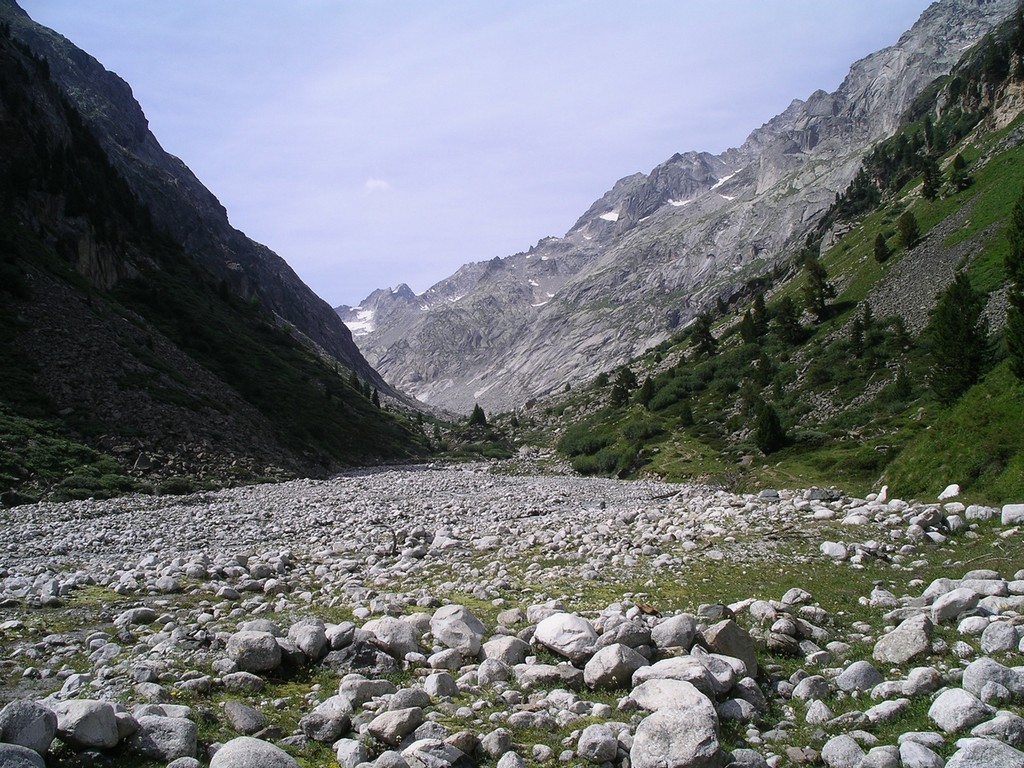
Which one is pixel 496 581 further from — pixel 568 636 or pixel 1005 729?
pixel 1005 729

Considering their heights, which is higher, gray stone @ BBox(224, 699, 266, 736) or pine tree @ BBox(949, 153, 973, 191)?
pine tree @ BBox(949, 153, 973, 191)

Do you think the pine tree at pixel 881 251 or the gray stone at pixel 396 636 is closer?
Answer: the gray stone at pixel 396 636

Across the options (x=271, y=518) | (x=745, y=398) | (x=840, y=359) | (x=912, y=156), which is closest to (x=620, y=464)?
(x=745, y=398)

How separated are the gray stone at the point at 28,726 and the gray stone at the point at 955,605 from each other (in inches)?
428

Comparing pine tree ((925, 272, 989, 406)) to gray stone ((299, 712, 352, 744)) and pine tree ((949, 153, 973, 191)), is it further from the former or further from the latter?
pine tree ((949, 153, 973, 191))

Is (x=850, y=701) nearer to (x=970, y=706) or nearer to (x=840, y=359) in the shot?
(x=970, y=706)

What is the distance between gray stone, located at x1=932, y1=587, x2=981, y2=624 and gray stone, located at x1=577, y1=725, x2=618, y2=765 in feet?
19.5

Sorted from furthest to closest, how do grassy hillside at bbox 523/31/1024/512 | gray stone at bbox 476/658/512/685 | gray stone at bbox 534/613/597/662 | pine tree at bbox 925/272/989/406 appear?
pine tree at bbox 925/272/989/406
grassy hillside at bbox 523/31/1024/512
gray stone at bbox 534/613/597/662
gray stone at bbox 476/658/512/685

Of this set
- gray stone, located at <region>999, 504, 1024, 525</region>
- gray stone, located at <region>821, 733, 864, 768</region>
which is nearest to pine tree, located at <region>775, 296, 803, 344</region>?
gray stone, located at <region>999, 504, 1024, 525</region>

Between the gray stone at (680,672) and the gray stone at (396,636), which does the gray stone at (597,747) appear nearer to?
the gray stone at (680,672)

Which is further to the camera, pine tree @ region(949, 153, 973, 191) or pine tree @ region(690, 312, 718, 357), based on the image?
pine tree @ region(690, 312, 718, 357)

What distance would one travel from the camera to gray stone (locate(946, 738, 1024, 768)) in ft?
16.2

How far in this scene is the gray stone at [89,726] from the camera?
5.26m

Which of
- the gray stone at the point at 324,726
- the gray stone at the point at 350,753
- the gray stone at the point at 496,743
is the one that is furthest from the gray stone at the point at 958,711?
the gray stone at the point at 324,726
